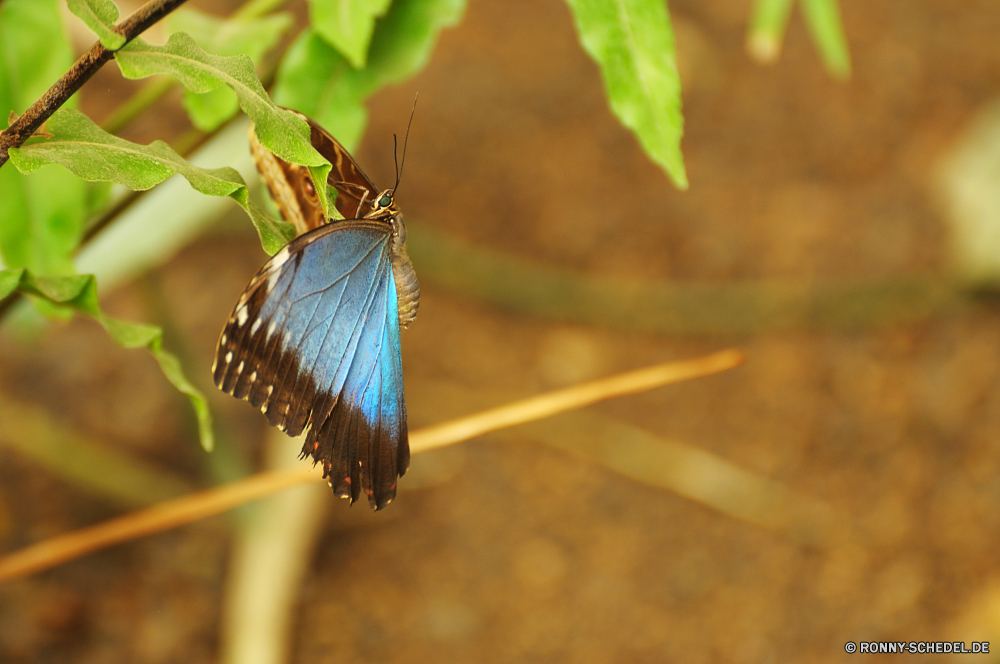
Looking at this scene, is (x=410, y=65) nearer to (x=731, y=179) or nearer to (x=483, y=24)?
(x=731, y=179)

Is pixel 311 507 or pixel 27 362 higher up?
pixel 27 362

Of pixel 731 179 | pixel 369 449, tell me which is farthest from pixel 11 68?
pixel 731 179

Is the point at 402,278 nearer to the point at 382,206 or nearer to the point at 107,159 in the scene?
the point at 382,206

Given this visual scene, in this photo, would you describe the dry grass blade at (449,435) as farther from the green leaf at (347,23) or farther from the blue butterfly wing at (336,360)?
the green leaf at (347,23)

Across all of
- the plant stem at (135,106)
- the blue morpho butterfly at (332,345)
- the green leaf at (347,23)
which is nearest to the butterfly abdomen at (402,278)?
the blue morpho butterfly at (332,345)

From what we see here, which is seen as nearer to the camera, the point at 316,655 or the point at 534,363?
the point at 316,655

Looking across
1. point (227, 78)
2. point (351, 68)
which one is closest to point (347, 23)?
point (351, 68)
